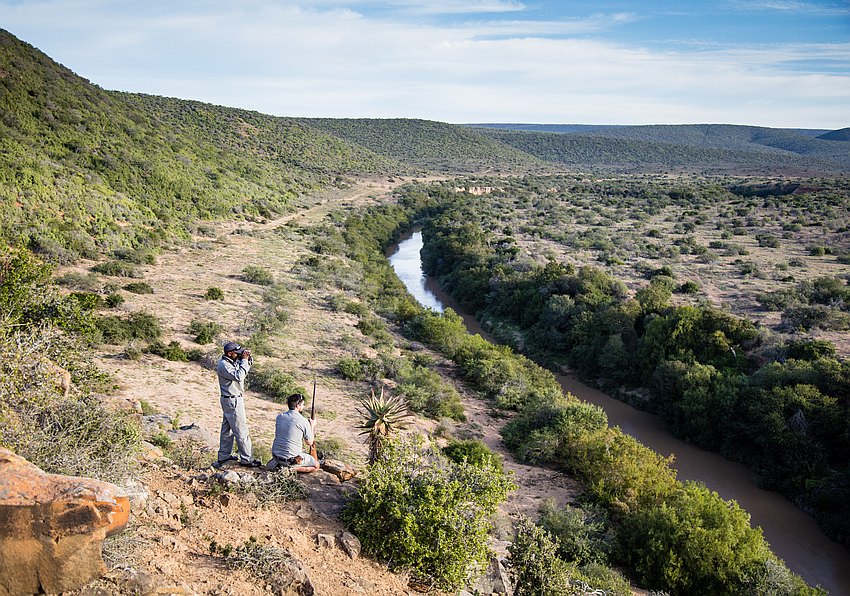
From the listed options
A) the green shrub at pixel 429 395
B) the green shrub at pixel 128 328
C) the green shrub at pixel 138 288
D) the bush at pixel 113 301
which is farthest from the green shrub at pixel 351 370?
the green shrub at pixel 138 288

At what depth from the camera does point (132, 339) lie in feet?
54.4

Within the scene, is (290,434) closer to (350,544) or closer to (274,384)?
(350,544)

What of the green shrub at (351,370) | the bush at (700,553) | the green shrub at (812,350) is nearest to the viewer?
the bush at (700,553)

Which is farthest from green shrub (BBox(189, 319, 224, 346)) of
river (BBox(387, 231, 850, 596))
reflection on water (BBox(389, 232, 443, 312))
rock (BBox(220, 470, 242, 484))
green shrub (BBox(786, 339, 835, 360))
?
green shrub (BBox(786, 339, 835, 360))

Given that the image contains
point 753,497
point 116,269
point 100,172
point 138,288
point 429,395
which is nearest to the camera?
point 753,497

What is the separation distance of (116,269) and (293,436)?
62.7 ft

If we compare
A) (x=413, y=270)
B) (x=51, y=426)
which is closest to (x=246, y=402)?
(x=51, y=426)

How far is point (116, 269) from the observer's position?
23000 mm

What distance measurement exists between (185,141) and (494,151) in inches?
3053

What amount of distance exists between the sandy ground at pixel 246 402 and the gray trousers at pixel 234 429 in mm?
796

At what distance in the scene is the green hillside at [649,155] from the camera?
355 ft

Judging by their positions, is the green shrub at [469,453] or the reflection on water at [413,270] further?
the reflection on water at [413,270]

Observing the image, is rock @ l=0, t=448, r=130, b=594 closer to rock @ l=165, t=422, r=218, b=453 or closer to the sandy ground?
the sandy ground

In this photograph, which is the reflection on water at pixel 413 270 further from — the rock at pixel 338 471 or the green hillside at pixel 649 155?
the green hillside at pixel 649 155
